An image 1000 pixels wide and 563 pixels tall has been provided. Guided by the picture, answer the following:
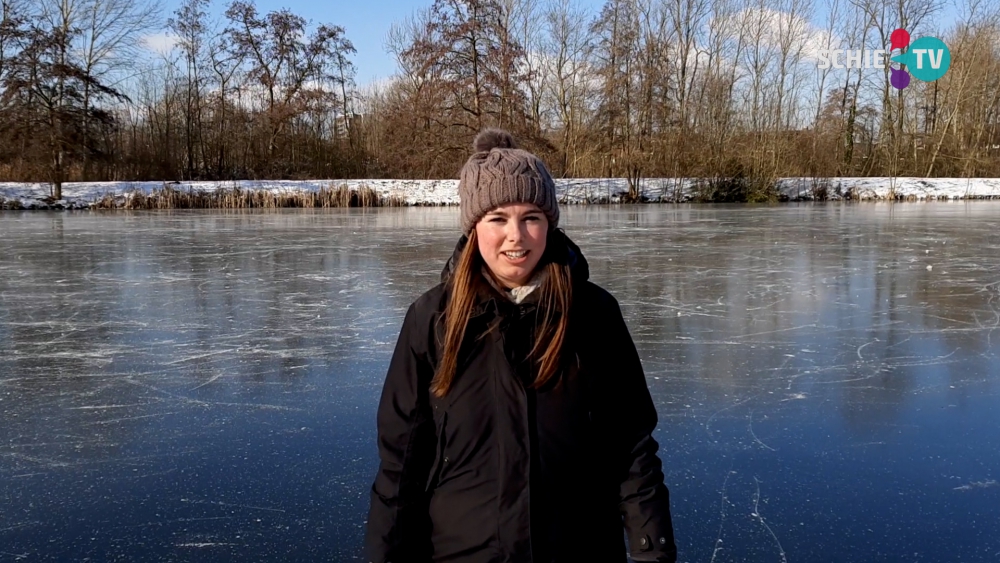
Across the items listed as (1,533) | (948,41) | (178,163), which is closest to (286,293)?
(1,533)

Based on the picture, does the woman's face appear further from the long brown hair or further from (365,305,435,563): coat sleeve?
(365,305,435,563): coat sleeve

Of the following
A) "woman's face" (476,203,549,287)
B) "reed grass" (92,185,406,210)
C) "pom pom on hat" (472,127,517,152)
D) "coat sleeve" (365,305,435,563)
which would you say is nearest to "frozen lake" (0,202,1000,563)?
"coat sleeve" (365,305,435,563)

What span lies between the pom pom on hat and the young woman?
0.10 metres

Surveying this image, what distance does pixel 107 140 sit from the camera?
2630 cm

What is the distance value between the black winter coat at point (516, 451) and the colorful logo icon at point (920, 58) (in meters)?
35.4

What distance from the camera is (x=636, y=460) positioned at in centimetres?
143

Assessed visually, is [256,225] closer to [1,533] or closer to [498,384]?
[1,533]

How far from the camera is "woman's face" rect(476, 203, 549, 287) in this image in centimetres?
147

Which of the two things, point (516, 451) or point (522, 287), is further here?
point (522, 287)

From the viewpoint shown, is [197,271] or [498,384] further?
[197,271]

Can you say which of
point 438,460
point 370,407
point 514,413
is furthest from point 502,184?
point 370,407

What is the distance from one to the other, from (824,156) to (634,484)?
29.5 metres

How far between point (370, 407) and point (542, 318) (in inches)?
81.7

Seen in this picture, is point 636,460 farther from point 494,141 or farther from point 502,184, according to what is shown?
point 494,141
